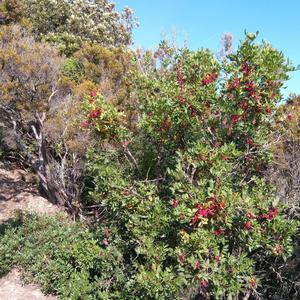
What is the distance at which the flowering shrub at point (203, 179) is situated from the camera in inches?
169

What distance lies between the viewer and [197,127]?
5.07 meters

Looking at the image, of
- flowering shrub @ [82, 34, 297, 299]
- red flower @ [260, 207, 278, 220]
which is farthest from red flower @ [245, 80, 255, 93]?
red flower @ [260, 207, 278, 220]

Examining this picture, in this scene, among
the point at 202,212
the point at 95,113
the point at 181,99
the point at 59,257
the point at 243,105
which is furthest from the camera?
the point at 59,257

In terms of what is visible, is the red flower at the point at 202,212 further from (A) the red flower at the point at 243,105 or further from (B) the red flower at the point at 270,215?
(A) the red flower at the point at 243,105

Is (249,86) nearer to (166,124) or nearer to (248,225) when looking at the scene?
(166,124)

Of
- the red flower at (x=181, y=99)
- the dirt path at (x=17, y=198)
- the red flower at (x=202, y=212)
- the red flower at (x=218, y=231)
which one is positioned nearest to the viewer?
the red flower at (x=202, y=212)

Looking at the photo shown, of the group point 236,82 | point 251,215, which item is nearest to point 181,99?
point 236,82

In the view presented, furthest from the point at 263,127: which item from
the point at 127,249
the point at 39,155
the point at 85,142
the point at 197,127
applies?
the point at 39,155

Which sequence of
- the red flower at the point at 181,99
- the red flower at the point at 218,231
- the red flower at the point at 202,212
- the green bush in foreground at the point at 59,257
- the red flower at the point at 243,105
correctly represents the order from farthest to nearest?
the green bush in foreground at the point at 59,257 → the red flower at the point at 181,99 → the red flower at the point at 243,105 → the red flower at the point at 218,231 → the red flower at the point at 202,212

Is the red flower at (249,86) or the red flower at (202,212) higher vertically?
the red flower at (249,86)

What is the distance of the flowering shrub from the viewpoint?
4285 millimetres

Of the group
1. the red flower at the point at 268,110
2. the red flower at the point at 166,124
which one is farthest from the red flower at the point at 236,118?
the red flower at the point at 166,124

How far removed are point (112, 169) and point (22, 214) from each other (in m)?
6.65

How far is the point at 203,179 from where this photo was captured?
445cm
